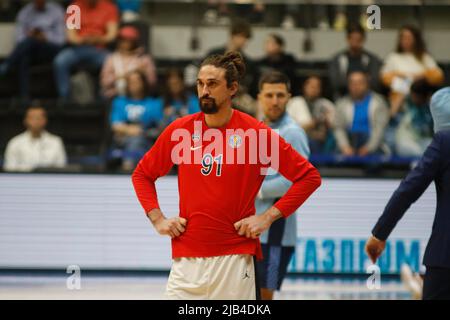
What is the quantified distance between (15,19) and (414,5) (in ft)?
20.9

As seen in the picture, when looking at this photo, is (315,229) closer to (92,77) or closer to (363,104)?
(363,104)

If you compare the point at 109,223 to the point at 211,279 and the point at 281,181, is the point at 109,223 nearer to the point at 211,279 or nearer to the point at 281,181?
the point at 281,181

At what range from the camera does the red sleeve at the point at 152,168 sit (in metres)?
5.64

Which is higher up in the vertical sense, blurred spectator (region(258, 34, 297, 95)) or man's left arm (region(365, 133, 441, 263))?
blurred spectator (region(258, 34, 297, 95))

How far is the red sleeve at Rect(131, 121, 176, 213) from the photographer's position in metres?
5.64

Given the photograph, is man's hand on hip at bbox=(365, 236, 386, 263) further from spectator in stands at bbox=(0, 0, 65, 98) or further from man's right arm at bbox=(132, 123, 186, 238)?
spectator in stands at bbox=(0, 0, 65, 98)

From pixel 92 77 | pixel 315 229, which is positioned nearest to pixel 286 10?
pixel 92 77

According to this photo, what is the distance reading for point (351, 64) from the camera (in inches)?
511

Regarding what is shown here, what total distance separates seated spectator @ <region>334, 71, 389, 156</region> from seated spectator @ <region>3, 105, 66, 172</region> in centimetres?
352

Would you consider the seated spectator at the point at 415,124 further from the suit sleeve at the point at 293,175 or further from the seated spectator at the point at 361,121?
the suit sleeve at the point at 293,175

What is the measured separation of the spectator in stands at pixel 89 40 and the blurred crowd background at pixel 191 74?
17 mm

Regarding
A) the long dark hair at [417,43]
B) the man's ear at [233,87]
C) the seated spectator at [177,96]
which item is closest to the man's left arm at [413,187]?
the man's ear at [233,87]

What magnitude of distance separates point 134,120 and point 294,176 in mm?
6818

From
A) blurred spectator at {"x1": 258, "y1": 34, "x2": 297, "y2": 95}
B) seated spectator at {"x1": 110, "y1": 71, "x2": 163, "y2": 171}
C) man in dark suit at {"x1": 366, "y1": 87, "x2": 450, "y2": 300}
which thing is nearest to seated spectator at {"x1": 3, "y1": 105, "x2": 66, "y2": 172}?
seated spectator at {"x1": 110, "y1": 71, "x2": 163, "y2": 171}
